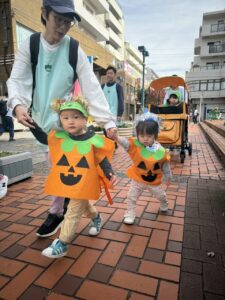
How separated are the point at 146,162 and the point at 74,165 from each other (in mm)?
960

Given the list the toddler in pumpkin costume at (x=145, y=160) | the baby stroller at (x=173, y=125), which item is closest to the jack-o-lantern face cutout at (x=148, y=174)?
the toddler in pumpkin costume at (x=145, y=160)

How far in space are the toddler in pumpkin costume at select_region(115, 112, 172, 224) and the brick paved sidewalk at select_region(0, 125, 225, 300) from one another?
32 cm

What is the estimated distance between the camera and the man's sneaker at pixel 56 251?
2.02 metres

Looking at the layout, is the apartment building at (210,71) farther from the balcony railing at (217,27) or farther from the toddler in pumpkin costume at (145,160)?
the toddler in pumpkin costume at (145,160)

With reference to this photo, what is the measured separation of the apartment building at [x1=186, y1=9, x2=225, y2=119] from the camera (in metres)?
42.2

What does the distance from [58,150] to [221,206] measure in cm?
222

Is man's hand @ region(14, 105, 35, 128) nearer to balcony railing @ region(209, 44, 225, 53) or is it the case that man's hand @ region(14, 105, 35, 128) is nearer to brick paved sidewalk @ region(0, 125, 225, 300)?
brick paved sidewalk @ region(0, 125, 225, 300)

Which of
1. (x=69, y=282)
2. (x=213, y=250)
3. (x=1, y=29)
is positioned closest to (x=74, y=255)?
(x=69, y=282)

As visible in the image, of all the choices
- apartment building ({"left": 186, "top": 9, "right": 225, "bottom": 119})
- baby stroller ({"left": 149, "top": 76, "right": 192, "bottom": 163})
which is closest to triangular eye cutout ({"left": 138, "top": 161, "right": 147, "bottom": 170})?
baby stroller ({"left": 149, "top": 76, "right": 192, "bottom": 163})

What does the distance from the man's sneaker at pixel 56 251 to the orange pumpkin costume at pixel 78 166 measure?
415 millimetres

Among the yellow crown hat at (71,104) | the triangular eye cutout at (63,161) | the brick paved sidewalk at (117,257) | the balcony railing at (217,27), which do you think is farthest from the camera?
the balcony railing at (217,27)

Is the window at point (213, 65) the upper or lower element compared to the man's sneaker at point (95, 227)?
upper

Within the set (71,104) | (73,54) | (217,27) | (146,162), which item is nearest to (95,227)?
(146,162)

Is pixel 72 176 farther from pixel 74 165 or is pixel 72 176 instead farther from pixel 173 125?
pixel 173 125
